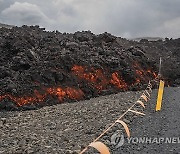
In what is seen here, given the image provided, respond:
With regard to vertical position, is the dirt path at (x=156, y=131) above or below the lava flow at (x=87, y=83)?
below

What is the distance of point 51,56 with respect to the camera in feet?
84.5

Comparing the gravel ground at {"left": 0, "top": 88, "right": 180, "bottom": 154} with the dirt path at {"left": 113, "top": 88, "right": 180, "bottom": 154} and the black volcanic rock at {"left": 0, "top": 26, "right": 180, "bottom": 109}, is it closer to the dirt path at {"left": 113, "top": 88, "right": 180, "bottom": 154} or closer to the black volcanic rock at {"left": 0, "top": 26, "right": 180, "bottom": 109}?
the dirt path at {"left": 113, "top": 88, "right": 180, "bottom": 154}

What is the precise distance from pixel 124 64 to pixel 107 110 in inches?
580

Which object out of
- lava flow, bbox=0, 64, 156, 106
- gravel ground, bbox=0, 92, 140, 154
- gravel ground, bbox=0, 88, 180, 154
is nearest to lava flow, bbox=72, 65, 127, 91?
lava flow, bbox=0, 64, 156, 106

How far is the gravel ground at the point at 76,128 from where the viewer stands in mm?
9414

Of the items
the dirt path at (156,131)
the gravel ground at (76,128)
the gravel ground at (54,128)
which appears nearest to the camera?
the dirt path at (156,131)

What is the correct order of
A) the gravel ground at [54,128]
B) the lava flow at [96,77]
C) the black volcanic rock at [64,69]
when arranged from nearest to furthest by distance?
the gravel ground at [54,128], the black volcanic rock at [64,69], the lava flow at [96,77]

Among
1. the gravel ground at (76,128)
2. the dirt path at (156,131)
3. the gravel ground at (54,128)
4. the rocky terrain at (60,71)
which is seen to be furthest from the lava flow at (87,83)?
the dirt path at (156,131)

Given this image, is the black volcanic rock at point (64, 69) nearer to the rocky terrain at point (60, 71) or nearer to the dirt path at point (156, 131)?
the rocky terrain at point (60, 71)

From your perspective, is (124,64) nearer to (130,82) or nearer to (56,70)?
(130,82)

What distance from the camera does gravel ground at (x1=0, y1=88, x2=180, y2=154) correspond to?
9414 mm

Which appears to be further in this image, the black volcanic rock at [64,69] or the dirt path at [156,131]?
the black volcanic rock at [64,69]

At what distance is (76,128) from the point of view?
12.4m

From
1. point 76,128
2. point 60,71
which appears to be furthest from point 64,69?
point 76,128
